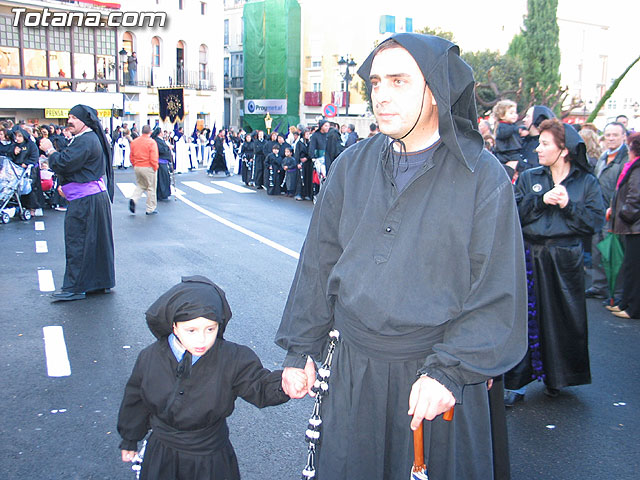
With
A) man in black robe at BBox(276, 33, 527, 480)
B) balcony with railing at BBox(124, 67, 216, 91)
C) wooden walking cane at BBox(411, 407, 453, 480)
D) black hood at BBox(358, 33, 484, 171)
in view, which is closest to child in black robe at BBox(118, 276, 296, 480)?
man in black robe at BBox(276, 33, 527, 480)

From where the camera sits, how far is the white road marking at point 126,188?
1836cm

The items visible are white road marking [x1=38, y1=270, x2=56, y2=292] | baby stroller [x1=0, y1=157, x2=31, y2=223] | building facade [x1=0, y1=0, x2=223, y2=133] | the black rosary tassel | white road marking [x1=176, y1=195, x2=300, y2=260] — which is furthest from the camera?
building facade [x1=0, y1=0, x2=223, y2=133]

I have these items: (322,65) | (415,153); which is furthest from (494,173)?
(322,65)

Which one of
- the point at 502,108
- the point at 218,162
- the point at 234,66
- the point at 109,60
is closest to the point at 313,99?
the point at 234,66

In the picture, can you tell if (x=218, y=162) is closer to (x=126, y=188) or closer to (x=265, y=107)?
(x=126, y=188)

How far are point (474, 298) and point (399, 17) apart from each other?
56.4m

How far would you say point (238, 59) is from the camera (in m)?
61.0

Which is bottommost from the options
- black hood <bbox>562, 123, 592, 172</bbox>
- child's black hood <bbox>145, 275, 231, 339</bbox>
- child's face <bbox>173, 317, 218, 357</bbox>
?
child's face <bbox>173, 317, 218, 357</bbox>

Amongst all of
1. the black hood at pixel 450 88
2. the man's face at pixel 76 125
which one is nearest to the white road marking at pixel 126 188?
the man's face at pixel 76 125

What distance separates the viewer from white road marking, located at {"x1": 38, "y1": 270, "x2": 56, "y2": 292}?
784cm

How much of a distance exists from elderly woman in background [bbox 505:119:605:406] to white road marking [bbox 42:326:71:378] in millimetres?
3410

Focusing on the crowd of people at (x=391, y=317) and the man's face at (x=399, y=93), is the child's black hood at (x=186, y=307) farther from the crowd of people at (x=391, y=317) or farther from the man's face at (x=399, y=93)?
the man's face at (x=399, y=93)

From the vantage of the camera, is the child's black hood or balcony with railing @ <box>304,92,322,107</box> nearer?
the child's black hood

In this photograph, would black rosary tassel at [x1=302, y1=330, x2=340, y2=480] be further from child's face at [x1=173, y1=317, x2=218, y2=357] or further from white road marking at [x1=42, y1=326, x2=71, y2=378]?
white road marking at [x1=42, y1=326, x2=71, y2=378]
